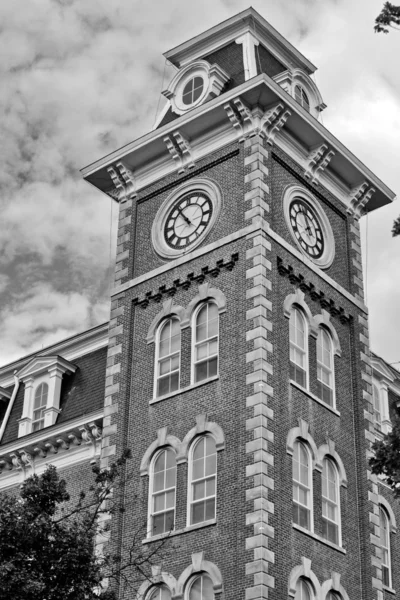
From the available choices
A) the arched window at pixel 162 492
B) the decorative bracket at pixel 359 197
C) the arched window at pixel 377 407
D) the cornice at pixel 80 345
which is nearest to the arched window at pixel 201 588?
the arched window at pixel 162 492

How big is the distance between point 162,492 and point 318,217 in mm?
9739

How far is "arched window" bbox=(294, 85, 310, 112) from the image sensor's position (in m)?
35.7

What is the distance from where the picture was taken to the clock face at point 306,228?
3297 centimetres

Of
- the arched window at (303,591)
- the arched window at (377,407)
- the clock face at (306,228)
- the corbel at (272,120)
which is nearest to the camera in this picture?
the arched window at (303,591)

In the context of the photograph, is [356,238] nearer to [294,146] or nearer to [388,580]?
[294,146]

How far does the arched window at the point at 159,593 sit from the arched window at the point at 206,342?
5.34 meters

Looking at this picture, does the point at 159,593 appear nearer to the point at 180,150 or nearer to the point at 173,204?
the point at 173,204

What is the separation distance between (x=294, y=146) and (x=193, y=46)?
5446mm

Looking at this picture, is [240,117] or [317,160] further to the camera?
[317,160]

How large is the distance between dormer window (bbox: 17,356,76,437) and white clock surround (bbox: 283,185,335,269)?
8.33m

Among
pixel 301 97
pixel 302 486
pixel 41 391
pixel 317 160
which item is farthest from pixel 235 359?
pixel 301 97

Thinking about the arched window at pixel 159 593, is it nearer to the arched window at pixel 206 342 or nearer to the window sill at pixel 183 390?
the window sill at pixel 183 390

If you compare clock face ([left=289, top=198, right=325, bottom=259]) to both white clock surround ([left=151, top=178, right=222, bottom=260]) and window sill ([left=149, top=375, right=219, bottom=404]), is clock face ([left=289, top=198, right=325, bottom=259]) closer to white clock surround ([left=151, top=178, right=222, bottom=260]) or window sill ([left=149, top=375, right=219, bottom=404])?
white clock surround ([left=151, top=178, right=222, bottom=260])

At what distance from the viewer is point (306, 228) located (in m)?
33.4
